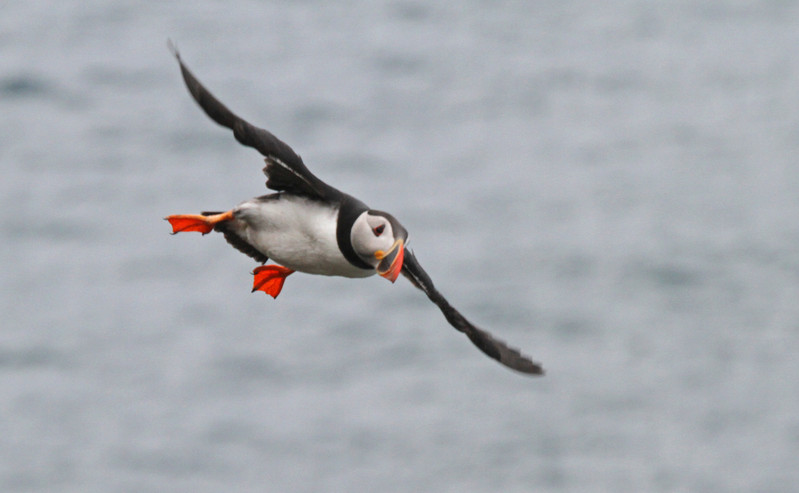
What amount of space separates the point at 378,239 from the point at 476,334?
1.35 meters

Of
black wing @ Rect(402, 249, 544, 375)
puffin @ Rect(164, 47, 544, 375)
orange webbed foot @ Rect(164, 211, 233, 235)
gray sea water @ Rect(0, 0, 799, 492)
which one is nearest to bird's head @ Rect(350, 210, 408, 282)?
puffin @ Rect(164, 47, 544, 375)

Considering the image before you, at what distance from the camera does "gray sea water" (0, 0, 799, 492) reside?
61.9 metres

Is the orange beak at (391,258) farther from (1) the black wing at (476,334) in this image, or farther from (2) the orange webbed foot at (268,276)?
(2) the orange webbed foot at (268,276)

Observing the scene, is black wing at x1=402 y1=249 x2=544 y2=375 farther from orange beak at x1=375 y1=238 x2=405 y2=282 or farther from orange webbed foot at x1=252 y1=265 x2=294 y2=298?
orange webbed foot at x1=252 y1=265 x2=294 y2=298

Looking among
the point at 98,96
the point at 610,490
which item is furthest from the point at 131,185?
the point at 610,490

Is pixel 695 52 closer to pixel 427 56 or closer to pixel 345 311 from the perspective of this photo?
pixel 427 56

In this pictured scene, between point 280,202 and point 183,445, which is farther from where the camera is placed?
point 183,445

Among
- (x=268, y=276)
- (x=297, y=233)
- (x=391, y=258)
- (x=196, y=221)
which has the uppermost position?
(x=268, y=276)

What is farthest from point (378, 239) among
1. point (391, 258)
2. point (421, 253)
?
point (421, 253)

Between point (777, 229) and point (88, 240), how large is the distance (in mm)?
33153

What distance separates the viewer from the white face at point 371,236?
928 centimetres

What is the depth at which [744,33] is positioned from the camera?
79.8 m

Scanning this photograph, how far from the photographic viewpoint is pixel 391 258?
361 inches

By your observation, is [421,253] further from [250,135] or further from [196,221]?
[250,135]
